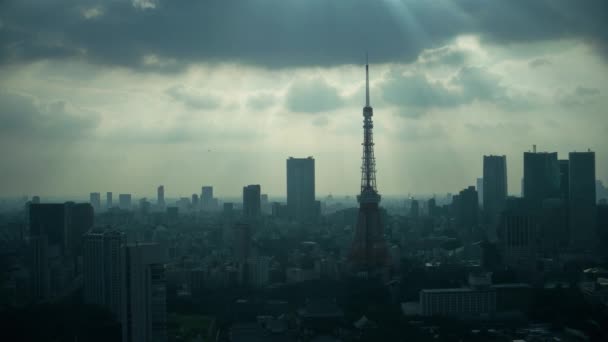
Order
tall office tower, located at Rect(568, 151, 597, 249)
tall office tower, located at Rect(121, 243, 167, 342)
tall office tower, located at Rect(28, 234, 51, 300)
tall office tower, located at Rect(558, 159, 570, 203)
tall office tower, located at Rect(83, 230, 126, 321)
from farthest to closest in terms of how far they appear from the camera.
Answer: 1. tall office tower, located at Rect(558, 159, 570, 203)
2. tall office tower, located at Rect(568, 151, 597, 249)
3. tall office tower, located at Rect(28, 234, 51, 300)
4. tall office tower, located at Rect(83, 230, 126, 321)
5. tall office tower, located at Rect(121, 243, 167, 342)

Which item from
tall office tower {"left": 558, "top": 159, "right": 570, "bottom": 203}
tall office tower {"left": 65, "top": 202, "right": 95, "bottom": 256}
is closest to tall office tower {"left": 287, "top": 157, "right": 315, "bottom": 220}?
tall office tower {"left": 558, "top": 159, "right": 570, "bottom": 203}

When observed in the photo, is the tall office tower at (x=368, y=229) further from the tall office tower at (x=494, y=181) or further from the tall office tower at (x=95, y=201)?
the tall office tower at (x=494, y=181)

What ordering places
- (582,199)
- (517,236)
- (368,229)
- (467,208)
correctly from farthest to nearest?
(467,208) → (582,199) → (517,236) → (368,229)

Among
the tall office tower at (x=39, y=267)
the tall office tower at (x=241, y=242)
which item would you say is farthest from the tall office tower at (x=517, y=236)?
the tall office tower at (x=39, y=267)

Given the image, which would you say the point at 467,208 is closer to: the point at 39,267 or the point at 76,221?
the point at 76,221

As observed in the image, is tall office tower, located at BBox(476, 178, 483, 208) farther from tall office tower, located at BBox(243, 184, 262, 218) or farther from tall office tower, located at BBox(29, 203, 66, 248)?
tall office tower, located at BBox(29, 203, 66, 248)

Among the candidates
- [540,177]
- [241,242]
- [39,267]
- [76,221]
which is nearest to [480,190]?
[540,177]
